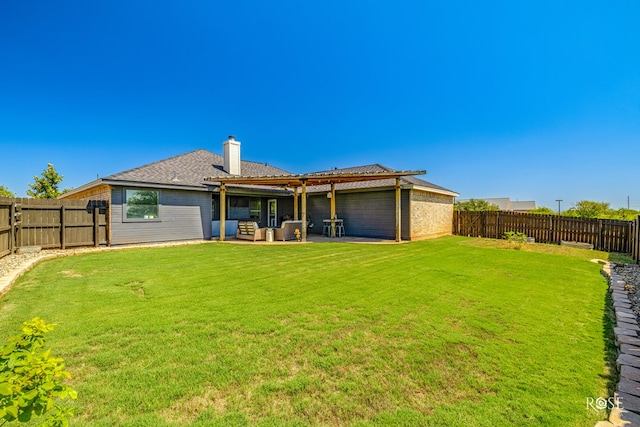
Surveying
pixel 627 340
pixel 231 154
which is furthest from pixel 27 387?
pixel 231 154

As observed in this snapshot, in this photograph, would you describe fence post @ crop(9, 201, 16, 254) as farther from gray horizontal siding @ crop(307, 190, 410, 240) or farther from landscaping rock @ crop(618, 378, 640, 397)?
landscaping rock @ crop(618, 378, 640, 397)

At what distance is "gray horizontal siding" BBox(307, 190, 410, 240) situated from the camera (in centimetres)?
1385

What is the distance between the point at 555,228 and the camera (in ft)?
43.8

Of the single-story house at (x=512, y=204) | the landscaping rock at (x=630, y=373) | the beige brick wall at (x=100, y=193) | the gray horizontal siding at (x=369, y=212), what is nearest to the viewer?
the landscaping rock at (x=630, y=373)

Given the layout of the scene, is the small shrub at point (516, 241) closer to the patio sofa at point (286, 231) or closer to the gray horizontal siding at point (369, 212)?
the gray horizontal siding at point (369, 212)

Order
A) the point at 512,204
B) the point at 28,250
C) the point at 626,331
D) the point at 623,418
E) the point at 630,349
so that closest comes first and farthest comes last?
the point at 623,418 → the point at 630,349 → the point at 626,331 → the point at 28,250 → the point at 512,204

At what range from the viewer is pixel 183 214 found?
12.9m

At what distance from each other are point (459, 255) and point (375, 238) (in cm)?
546

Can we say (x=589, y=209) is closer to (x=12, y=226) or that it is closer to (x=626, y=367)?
(x=626, y=367)

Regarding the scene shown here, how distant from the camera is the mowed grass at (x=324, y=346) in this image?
7.11ft

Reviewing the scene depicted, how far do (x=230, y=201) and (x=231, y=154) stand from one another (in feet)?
8.81

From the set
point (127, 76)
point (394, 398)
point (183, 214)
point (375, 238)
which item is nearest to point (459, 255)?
point (375, 238)

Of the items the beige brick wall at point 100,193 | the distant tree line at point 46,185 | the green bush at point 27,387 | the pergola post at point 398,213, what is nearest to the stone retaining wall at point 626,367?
the green bush at point 27,387

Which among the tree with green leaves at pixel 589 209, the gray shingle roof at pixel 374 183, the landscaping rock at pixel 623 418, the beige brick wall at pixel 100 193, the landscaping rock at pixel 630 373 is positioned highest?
the gray shingle roof at pixel 374 183
